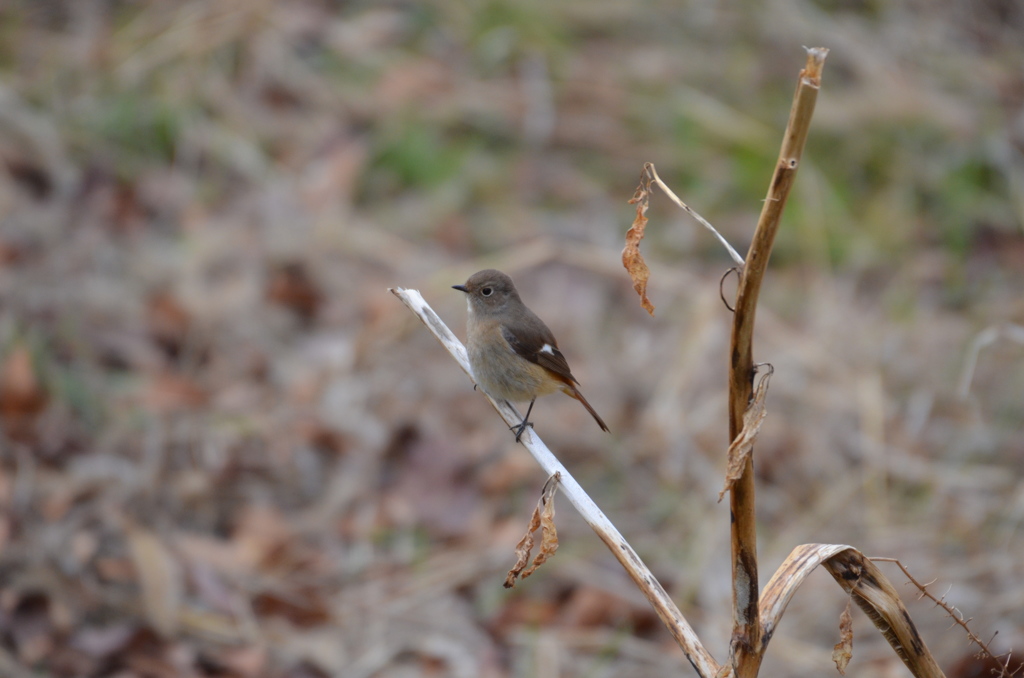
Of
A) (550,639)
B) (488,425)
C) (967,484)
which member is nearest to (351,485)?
(488,425)

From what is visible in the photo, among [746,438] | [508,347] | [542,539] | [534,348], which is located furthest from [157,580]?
[746,438]

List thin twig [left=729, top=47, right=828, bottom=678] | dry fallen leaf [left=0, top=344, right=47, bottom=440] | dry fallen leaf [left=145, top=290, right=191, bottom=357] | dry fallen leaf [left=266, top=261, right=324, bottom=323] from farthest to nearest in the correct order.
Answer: dry fallen leaf [left=266, top=261, right=324, bottom=323] < dry fallen leaf [left=145, top=290, right=191, bottom=357] < dry fallen leaf [left=0, top=344, right=47, bottom=440] < thin twig [left=729, top=47, right=828, bottom=678]

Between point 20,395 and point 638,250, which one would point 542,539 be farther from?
point 20,395

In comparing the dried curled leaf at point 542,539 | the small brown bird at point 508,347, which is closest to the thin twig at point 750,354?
the dried curled leaf at point 542,539

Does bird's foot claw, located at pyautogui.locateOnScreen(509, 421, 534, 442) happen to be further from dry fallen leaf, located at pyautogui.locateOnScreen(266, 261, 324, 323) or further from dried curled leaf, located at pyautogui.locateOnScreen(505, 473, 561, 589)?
dry fallen leaf, located at pyautogui.locateOnScreen(266, 261, 324, 323)

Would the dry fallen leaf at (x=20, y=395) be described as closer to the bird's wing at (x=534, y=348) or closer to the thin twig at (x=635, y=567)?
the bird's wing at (x=534, y=348)

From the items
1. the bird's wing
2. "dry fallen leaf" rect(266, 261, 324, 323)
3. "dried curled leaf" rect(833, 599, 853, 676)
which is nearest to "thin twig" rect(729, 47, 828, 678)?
"dried curled leaf" rect(833, 599, 853, 676)
